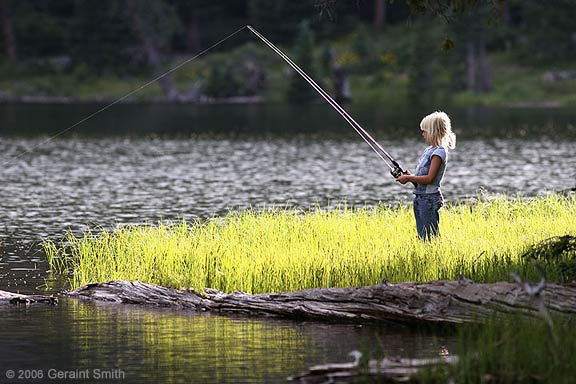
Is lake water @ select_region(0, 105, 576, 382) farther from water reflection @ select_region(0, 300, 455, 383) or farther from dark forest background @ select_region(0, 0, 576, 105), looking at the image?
dark forest background @ select_region(0, 0, 576, 105)

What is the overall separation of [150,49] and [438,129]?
77639 mm

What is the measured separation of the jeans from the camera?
14898mm

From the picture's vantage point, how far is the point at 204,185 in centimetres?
3180

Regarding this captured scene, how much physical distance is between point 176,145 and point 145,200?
19126 millimetres

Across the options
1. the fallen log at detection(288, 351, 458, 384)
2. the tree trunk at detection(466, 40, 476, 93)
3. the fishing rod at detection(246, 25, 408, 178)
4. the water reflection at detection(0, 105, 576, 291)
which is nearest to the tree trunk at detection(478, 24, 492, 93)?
the tree trunk at detection(466, 40, 476, 93)

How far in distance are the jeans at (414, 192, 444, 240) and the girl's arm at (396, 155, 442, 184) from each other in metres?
0.28

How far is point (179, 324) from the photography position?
1316 centimetres

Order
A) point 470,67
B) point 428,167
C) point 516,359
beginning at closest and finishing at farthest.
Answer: point 516,359
point 428,167
point 470,67

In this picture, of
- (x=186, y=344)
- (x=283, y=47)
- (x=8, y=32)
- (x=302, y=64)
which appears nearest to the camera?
(x=186, y=344)

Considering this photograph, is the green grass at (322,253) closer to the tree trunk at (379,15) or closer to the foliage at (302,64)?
the foliage at (302,64)

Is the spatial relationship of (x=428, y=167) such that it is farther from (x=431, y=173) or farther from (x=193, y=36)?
(x=193, y=36)

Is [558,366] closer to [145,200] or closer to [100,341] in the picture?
[100,341]

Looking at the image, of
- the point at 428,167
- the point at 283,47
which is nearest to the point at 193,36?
the point at 283,47

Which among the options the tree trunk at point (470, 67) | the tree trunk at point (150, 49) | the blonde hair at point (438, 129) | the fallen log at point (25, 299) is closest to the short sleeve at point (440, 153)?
the blonde hair at point (438, 129)
